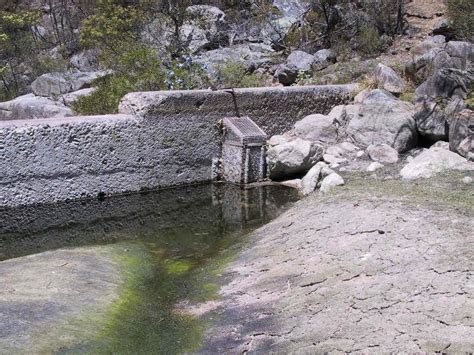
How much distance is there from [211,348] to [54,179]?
565 cm

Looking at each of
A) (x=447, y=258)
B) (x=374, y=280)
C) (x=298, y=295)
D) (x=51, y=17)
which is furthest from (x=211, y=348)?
(x=51, y=17)

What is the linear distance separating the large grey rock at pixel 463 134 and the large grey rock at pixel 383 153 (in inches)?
39.3

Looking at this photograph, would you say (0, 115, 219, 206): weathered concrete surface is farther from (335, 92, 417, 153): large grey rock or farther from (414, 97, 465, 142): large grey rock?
(414, 97, 465, 142): large grey rock

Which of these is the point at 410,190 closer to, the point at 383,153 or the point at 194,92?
the point at 383,153

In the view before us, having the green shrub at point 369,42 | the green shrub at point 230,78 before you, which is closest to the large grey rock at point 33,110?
the green shrub at point 230,78

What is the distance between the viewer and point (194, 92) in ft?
34.8

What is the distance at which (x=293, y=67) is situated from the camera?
16750mm

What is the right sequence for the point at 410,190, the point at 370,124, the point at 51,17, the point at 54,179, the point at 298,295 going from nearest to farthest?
the point at 298,295, the point at 410,190, the point at 54,179, the point at 370,124, the point at 51,17

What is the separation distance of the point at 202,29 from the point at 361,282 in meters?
19.7

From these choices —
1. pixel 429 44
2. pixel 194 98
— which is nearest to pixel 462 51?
pixel 194 98

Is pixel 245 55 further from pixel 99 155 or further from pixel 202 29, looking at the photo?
pixel 99 155

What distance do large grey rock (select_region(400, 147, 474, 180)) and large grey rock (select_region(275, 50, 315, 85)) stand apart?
737 centimetres

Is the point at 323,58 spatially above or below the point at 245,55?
below

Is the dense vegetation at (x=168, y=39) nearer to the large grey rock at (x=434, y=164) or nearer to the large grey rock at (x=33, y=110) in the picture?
the large grey rock at (x=33, y=110)
